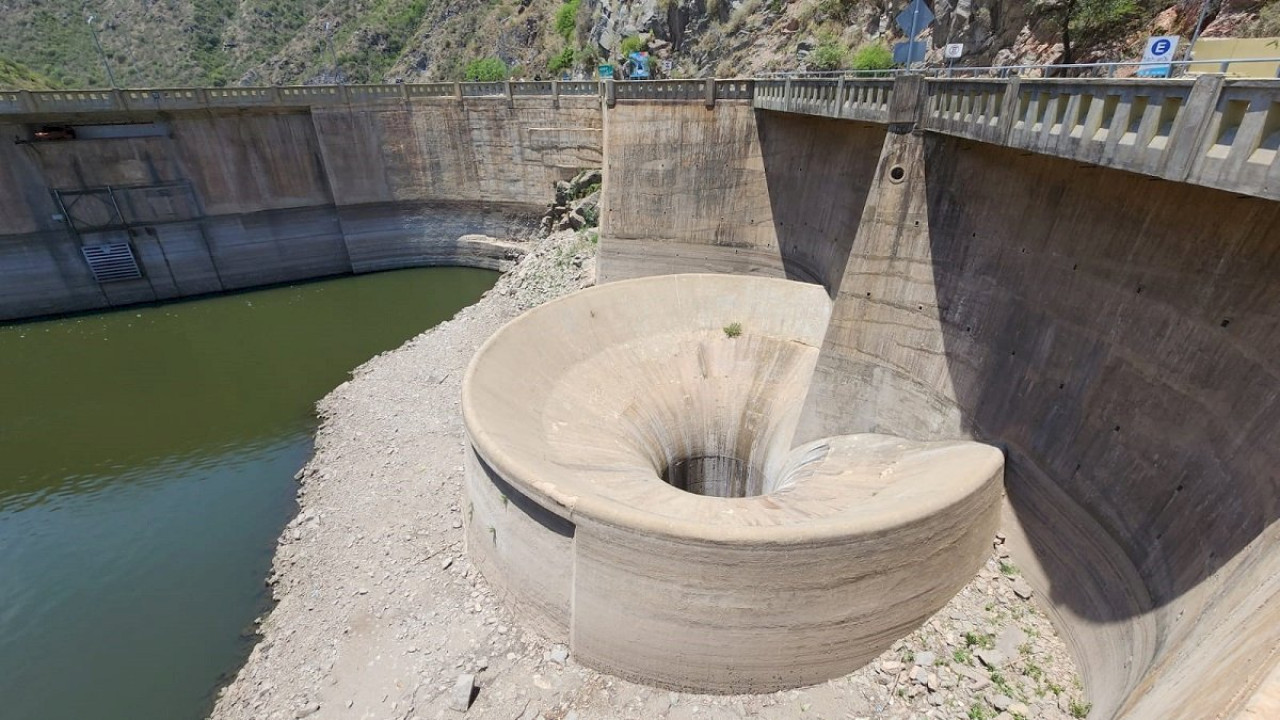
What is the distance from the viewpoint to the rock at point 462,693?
9.06 meters

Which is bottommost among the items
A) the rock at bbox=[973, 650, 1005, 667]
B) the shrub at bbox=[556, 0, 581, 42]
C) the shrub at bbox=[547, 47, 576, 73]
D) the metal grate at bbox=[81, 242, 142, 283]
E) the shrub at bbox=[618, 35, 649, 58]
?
the rock at bbox=[973, 650, 1005, 667]

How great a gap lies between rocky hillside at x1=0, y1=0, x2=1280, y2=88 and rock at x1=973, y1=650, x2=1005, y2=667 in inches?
492

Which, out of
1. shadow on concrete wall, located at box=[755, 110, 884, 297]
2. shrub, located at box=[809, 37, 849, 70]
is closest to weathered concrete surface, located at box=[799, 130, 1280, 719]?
shadow on concrete wall, located at box=[755, 110, 884, 297]

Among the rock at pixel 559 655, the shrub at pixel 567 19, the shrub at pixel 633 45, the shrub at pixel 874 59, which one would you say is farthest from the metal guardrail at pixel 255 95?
the shrub at pixel 567 19

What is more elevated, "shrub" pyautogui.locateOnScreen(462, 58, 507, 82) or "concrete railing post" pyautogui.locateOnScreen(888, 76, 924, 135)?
"shrub" pyautogui.locateOnScreen(462, 58, 507, 82)

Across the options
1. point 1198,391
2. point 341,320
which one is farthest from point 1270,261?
point 341,320

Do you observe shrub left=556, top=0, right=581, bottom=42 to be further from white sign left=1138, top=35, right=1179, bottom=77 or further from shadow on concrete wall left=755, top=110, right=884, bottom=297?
white sign left=1138, top=35, right=1179, bottom=77

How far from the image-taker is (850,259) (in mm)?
12008

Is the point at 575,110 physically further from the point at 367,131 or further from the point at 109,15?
the point at 109,15

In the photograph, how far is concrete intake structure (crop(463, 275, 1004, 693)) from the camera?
25.8ft

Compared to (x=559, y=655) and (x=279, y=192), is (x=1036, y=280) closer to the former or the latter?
(x=559, y=655)

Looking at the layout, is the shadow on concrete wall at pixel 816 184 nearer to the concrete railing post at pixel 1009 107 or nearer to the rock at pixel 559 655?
the concrete railing post at pixel 1009 107

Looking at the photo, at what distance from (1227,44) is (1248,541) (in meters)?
7.42

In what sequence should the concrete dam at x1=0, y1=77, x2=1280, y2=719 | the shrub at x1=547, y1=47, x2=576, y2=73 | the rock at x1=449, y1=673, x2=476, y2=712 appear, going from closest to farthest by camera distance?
the concrete dam at x1=0, y1=77, x2=1280, y2=719 < the rock at x1=449, y1=673, x2=476, y2=712 < the shrub at x1=547, y1=47, x2=576, y2=73
